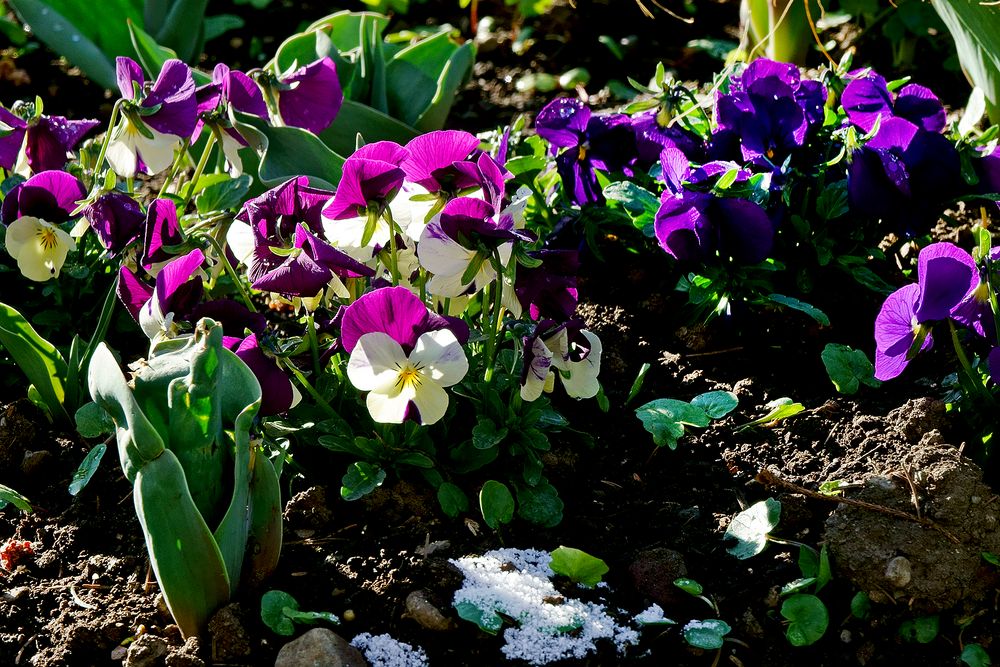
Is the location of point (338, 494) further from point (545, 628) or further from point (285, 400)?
point (545, 628)

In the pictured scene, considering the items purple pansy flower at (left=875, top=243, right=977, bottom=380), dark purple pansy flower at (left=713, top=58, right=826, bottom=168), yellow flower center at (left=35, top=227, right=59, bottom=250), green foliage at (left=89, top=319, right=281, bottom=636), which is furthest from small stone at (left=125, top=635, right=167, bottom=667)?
dark purple pansy flower at (left=713, top=58, right=826, bottom=168)

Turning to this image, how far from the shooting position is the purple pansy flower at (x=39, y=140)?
70.5 inches

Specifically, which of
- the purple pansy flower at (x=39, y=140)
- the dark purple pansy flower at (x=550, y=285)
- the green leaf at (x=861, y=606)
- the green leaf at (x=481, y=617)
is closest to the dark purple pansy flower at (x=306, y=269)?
the dark purple pansy flower at (x=550, y=285)

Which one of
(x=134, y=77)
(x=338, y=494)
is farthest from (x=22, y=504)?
(x=134, y=77)

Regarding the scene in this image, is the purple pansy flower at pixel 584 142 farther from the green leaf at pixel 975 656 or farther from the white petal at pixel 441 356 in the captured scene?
the green leaf at pixel 975 656

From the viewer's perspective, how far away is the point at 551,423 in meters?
1.61

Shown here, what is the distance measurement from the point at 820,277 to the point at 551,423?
68 centimetres

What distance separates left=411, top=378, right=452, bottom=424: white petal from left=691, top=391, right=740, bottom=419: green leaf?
1.72 feet

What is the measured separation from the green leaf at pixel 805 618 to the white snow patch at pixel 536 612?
0.20m

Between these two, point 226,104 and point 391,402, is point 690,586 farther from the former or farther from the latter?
point 226,104

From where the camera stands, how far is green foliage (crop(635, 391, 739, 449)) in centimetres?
162

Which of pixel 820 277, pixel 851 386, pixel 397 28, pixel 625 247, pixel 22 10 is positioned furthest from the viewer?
pixel 397 28

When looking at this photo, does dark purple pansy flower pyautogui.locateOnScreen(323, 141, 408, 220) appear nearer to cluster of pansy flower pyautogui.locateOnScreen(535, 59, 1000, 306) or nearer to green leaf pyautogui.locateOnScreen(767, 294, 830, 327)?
cluster of pansy flower pyautogui.locateOnScreen(535, 59, 1000, 306)

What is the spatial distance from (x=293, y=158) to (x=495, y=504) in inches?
29.7
